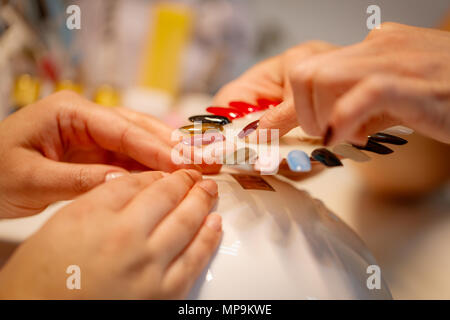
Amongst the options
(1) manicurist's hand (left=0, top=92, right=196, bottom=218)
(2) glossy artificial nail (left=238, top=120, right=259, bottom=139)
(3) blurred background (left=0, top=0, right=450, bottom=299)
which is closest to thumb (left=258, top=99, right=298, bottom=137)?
(2) glossy artificial nail (left=238, top=120, right=259, bottom=139)

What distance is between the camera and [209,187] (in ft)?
1.06

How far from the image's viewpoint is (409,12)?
881 mm

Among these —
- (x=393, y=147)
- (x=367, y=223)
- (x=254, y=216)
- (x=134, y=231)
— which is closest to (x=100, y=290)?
(x=134, y=231)

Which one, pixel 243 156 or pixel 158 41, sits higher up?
pixel 158 41

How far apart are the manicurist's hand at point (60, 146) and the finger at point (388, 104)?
22cm

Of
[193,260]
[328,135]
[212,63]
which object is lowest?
[193,260]

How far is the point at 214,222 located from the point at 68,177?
0.20 metres

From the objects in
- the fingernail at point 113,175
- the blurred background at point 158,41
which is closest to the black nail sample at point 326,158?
the fingernail at point 113,175

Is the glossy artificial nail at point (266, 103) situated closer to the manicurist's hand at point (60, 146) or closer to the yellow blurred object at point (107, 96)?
the manicurist's hand at point (60, 146)

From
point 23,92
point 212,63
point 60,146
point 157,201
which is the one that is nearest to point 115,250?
point 157,201

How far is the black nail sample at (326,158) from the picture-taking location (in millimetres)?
317

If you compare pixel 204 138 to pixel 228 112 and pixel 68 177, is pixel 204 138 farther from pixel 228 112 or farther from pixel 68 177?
pixel 68 177

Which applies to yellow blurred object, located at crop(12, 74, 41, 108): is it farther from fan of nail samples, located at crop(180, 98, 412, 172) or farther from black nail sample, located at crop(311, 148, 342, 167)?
black nail sample, located at crop(311, 148, 342, 167)

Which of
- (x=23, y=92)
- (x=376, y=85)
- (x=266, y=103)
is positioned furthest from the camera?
(x=23, y=92)
